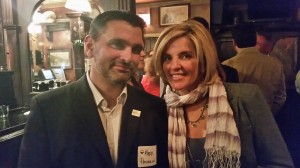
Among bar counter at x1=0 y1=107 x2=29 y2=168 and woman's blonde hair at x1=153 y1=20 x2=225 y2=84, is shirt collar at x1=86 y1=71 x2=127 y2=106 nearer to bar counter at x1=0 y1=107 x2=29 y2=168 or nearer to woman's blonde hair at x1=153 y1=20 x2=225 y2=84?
woman's blonde hair at x1=153 y1=20 x2=225 y2=84

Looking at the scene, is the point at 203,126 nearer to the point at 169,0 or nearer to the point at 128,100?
the point at 128,100

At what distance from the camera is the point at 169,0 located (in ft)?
17.6

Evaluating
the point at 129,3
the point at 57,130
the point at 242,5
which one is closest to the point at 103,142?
the point at 57,130

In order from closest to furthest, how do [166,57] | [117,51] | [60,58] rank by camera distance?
[117,51]
[166,57]
[60,58]

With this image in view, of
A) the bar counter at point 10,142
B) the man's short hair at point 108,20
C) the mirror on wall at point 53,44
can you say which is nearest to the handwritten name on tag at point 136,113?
the man's short hair at point 108,20

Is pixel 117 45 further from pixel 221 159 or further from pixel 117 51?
pixel 221 159

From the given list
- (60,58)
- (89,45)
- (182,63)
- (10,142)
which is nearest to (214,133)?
(182,63)

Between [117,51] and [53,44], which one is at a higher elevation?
[53,44]

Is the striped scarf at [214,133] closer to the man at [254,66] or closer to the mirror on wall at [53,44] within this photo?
the man at [254,66]

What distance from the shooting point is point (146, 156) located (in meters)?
1.22

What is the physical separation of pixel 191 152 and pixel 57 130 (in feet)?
1.92

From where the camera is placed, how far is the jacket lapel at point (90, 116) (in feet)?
3.72

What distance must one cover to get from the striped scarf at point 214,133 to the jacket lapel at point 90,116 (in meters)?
0.33

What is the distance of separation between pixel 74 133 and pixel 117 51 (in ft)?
1.19
